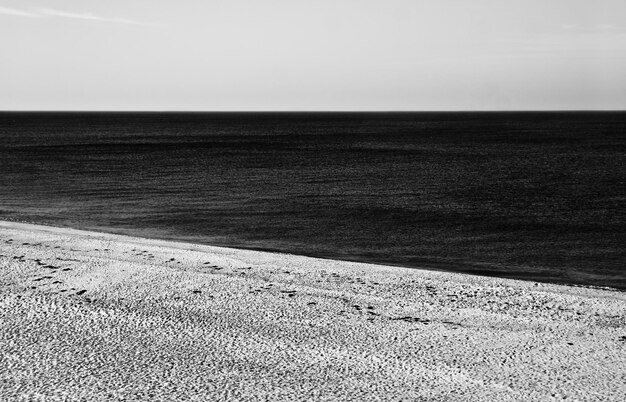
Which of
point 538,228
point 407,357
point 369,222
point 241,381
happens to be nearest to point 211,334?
point 241,381

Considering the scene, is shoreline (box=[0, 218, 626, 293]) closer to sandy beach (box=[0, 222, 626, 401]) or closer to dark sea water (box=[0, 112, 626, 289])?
dark sea water (box=[0, 112, 626, 289])

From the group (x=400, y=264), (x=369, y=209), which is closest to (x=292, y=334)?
(x=400, y=264)

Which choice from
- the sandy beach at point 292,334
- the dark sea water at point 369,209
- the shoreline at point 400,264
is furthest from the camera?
the dark sea water at point 369,209

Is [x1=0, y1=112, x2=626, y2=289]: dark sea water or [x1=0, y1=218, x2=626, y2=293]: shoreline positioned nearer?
[x1=0, y1=218, x2=626, y2=293]: shoreline

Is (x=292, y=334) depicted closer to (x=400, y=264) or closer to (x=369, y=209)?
(x=400, y=264)

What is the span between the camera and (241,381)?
1002cm

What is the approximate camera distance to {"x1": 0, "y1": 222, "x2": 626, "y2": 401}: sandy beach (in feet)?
32.3

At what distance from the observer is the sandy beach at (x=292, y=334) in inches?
388

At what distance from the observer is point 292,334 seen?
40.2 ft

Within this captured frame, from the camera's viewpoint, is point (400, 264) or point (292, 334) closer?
point (292, 334)

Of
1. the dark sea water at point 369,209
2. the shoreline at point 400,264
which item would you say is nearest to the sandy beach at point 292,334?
the shoreline at point 400,264

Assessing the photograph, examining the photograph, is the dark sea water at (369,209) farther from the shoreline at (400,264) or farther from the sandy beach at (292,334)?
the sandy beach at (292,334)

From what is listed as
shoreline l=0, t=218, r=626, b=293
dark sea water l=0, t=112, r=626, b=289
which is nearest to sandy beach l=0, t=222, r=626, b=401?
shoreline l=0, t=218, r=626, b=293

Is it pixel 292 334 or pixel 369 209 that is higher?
pixel 292 334
